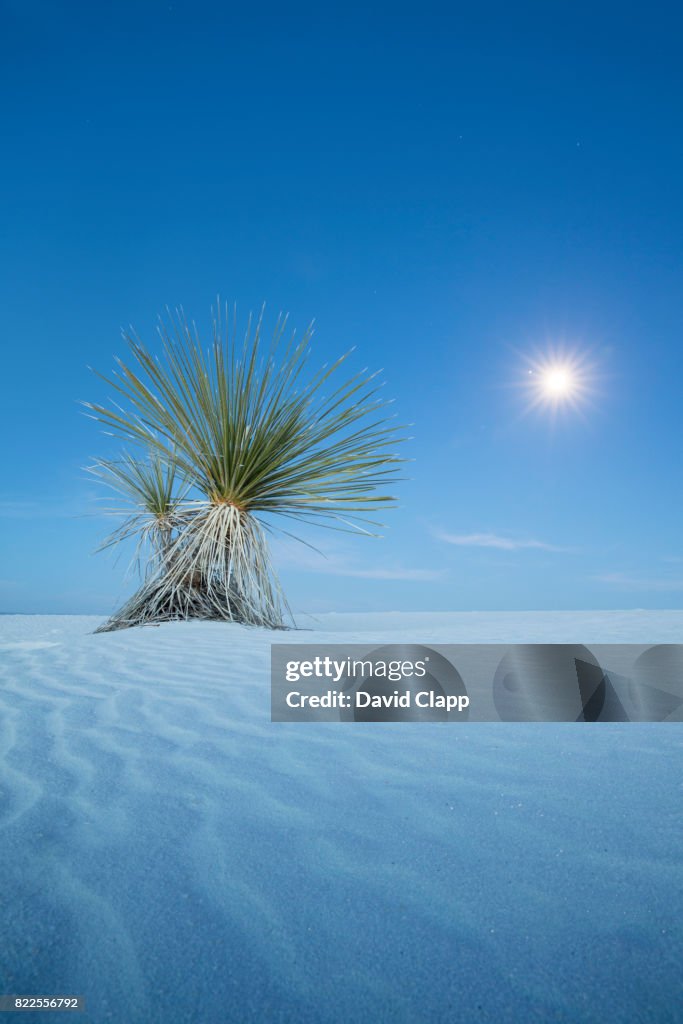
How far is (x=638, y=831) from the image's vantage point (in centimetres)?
96

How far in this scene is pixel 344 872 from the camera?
86 centimetres

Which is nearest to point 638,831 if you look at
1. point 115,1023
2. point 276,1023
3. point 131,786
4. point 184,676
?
point 276,1023

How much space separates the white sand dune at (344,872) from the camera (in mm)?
642

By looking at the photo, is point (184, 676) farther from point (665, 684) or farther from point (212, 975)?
point (665, 684)

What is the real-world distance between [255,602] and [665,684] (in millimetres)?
3346

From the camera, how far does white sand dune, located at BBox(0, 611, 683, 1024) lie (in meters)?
0.64
